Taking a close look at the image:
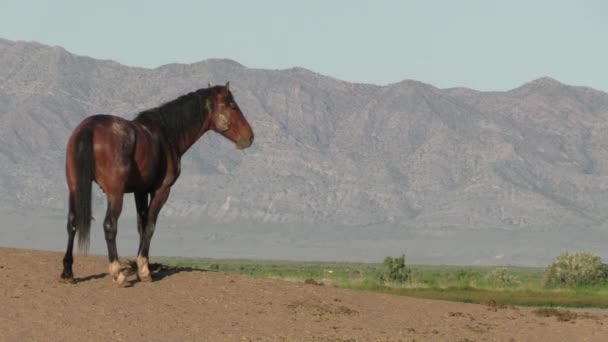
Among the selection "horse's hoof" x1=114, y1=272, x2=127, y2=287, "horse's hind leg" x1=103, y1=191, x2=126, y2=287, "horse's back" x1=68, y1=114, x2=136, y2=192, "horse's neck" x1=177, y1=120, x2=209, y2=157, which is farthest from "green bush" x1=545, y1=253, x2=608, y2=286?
"horse's back" x1=68, y1=114, x2=136, y2=192

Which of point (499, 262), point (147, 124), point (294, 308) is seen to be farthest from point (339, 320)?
point (499, 262)

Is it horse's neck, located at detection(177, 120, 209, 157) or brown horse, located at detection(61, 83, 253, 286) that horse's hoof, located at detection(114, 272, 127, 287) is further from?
horse's neck, located at detection(177, 120, 209, 157)

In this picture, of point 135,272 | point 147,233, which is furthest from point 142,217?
point 135,272

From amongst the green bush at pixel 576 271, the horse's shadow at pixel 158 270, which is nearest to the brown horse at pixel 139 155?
the horse's shadow at pixel 158 270

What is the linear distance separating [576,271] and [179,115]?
37.9 meters

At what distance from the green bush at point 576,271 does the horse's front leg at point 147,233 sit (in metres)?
33.6

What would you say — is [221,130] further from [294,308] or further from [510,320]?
[510,320]

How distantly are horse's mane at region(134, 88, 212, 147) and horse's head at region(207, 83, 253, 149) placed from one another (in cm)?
12

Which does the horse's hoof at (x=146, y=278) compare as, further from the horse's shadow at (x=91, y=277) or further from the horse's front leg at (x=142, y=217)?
the horse's shadow at (x=91, y=277)

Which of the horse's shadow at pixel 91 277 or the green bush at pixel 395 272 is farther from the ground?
the green bush at pixel 395 272

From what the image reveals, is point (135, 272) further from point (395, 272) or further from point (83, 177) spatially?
point (395, 272)

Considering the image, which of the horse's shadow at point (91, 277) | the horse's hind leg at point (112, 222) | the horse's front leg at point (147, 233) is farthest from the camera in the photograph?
the horse's front leg at point (147, 233)

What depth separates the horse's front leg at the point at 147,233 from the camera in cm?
2138

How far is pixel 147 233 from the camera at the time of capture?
850 inches
